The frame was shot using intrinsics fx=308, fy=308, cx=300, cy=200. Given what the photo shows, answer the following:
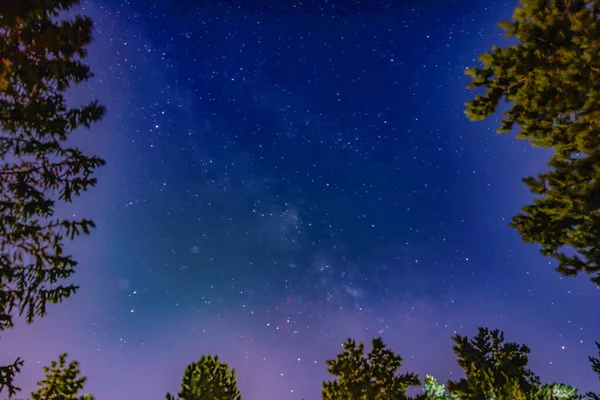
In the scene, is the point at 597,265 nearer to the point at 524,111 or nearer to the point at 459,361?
the point at 524,111

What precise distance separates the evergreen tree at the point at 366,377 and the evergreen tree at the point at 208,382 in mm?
4915

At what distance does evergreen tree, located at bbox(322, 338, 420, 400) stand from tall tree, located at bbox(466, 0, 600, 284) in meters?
10.1

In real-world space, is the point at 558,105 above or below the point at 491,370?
above

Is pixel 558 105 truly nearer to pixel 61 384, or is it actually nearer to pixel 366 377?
pixel 366 377

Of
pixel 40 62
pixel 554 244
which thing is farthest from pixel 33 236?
pixel 554 244

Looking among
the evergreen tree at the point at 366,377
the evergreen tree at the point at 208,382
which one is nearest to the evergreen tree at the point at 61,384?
the evergreen tree at the point at 208,382

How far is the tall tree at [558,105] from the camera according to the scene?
Answer: 24.2 feet

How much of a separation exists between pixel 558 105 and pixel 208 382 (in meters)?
16.3

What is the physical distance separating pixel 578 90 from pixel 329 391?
51.9 ft

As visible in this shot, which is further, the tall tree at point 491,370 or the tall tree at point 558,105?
the tall tree at point 491,370

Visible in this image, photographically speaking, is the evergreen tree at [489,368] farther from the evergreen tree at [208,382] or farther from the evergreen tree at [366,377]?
the evergreen tree at [208,382]

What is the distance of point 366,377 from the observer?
50.8 ft

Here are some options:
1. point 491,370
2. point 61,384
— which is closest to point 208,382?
point 61,384

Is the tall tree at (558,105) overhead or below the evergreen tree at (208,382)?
overhead
